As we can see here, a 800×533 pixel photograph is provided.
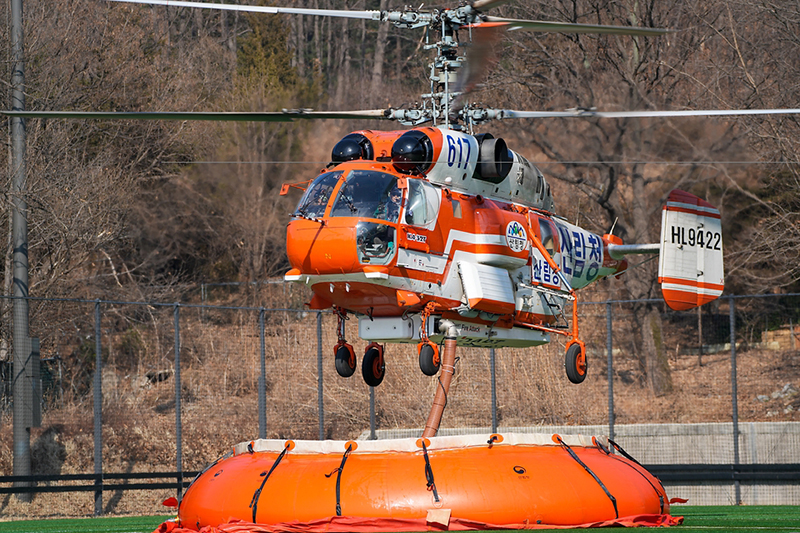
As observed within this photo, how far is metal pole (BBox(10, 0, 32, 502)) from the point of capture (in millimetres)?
18469

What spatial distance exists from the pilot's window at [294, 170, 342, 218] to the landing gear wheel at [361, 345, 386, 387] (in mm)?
2268

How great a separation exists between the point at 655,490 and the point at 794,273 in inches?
628

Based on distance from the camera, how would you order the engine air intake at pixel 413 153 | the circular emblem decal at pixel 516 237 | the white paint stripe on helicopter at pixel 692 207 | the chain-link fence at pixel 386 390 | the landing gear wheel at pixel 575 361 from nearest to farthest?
1. the engine air intake at pixel 413 153
2. the circular emblem decal at pixel 516 237
3. the landing gear wheel at pixel 575 361
4. the white paint stripe on helicopter at pixel 692 207
5. the chain-link fence at pixel 386 390

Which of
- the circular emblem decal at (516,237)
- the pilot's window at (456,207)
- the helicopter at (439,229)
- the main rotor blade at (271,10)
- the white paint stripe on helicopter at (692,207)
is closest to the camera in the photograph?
the main rotor blade at (271,10)

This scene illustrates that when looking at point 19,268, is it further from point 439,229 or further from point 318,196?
point 439,229

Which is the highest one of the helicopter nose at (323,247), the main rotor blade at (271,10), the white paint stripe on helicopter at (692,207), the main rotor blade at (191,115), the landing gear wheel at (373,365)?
the main rotor blade at (271,10)

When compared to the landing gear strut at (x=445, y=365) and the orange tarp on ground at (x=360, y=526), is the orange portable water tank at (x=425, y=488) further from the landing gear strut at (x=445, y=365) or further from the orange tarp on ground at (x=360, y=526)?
the landing gear strut at (x=445, y=365)

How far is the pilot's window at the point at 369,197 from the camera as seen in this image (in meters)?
12.9

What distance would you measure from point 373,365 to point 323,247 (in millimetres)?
2332

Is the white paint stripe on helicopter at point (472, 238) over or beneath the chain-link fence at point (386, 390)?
over

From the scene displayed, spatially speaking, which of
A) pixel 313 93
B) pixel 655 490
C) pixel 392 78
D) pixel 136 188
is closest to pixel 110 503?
pixel 655 490

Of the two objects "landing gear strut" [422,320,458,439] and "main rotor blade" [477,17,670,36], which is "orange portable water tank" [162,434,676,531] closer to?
"landing gear strut" [422,320,458,439]

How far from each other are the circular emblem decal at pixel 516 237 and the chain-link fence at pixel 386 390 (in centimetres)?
646

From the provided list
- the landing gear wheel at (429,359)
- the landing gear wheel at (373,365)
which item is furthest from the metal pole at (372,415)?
the landing gear wheel at (429,359)
